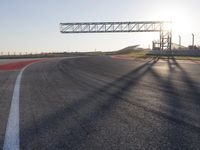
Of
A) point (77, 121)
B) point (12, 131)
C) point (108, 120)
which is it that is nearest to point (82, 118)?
point (77, 121)

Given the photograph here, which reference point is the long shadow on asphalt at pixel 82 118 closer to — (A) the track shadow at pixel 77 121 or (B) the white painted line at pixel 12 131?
(A) the track shadow at pixel 77 121

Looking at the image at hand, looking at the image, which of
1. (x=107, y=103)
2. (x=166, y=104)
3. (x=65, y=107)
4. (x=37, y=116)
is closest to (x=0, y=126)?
(x=37, y=116)

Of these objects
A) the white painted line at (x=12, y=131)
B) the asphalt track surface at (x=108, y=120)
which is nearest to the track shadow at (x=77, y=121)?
the asphalt track surface at (x=108, y=120)

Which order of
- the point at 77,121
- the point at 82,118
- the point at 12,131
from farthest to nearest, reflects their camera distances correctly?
the point at 82,118
the point at 77,121
the point at 12,131

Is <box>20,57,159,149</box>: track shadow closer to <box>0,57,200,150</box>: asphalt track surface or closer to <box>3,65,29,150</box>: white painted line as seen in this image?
<box>0,57,200,150</box>: asphalt track surface

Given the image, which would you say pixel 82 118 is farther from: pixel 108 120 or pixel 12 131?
pixel 12 131

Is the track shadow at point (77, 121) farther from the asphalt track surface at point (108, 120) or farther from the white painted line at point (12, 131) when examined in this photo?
the white painted line at point (12, 131)

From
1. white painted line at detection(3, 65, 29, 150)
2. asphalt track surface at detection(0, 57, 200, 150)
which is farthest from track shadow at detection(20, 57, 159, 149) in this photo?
white painted line at detection(3, 65, 29, 150)

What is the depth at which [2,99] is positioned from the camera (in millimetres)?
11055

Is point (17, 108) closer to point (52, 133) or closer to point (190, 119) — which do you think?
point (52, 133)

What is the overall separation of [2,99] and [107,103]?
3.11 meters

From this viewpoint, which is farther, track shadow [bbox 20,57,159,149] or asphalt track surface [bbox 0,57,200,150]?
track shadow [bbox 20,57,159,149]

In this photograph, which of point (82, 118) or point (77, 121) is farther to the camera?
point (82, 118)

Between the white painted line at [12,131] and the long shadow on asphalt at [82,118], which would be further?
the long shadow on asphalt at [82,118]
